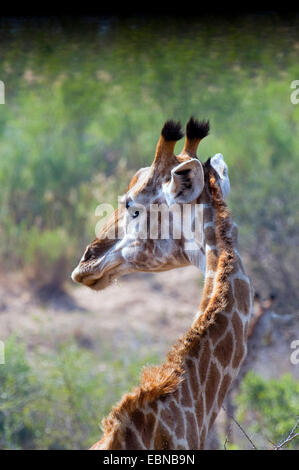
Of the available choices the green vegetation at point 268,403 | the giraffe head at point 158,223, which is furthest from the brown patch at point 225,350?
the green vegetation at point 268,403

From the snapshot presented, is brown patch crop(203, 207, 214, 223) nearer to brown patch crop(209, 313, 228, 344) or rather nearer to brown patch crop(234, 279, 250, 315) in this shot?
brown patch crop(234, 279, 250, 315)

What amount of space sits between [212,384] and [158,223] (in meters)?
0.93

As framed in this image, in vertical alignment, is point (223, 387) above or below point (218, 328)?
below

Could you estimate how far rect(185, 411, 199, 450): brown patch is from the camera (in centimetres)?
244

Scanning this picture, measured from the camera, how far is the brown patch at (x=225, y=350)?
2611mm

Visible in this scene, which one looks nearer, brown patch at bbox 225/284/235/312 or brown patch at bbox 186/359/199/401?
brown patch at bbox 186/359/199/401

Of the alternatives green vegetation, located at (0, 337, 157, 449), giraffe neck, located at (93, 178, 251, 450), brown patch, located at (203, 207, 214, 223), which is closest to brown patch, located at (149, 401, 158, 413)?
giraffe neck, located at (93, 178, 251, 450)

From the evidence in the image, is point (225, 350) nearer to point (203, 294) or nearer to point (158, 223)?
point (203, 294)

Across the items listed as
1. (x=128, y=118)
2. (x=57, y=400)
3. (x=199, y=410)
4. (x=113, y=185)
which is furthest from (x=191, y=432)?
(x=128, y=118)

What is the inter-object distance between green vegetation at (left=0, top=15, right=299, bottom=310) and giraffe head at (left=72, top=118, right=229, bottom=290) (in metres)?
4.91

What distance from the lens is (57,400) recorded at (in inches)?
249

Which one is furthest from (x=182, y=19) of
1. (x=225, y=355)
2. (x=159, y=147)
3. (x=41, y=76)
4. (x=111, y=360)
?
(x=225, y=355)

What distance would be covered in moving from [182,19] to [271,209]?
2719mm

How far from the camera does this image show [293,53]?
998 cm
